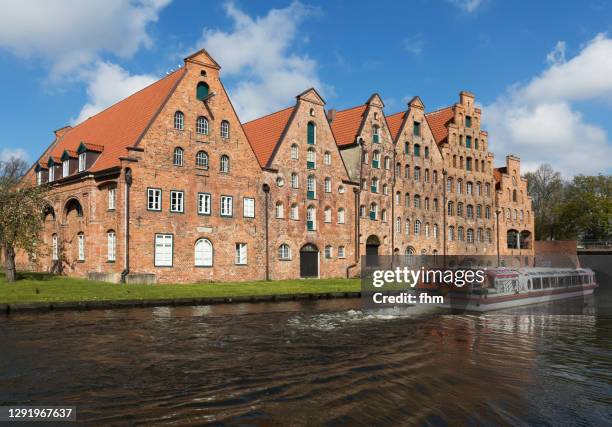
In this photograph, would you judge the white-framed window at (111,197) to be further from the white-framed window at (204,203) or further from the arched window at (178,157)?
the white-framed window at (204,203)

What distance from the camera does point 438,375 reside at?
1323cm

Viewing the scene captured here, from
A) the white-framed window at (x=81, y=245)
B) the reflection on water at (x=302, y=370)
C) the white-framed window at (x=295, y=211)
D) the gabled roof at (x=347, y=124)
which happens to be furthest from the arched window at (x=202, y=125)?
the reflection on water at (x=302, y=370)

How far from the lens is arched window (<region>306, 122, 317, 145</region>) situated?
4469cm

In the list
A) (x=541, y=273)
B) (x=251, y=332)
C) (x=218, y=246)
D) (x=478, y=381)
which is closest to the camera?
(x=478, y=381)

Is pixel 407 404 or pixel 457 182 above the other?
pixel 457 182

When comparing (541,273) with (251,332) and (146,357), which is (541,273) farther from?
(146,357)

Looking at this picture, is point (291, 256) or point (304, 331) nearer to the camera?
point (304, 331)

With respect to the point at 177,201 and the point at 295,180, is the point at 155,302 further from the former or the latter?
the point at 295,180

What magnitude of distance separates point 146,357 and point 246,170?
26546mm

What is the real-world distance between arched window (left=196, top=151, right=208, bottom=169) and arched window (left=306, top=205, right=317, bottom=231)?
9.69 m

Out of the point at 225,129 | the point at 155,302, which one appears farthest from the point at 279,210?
the point at 155,302

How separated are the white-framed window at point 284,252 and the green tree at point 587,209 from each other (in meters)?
53.1

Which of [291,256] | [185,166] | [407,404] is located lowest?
[407,404]

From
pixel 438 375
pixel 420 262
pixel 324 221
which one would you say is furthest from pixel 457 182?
pixel 438 375
